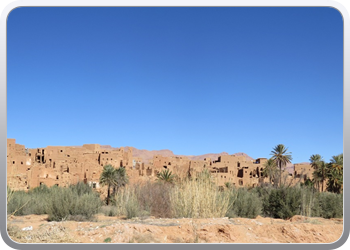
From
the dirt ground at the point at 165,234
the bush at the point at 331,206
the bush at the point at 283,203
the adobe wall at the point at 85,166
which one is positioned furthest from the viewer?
the adobe wall at the point at 85,166

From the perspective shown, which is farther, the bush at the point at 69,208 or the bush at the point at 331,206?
the bush at the point at 331,206

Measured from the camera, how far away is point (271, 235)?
7.92 meters

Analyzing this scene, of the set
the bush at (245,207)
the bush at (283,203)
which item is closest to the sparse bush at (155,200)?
the bush at (245,207)

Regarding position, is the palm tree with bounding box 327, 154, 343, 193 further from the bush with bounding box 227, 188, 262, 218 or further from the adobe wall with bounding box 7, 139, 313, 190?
the bush with bounding box 227, 188, 262, 218

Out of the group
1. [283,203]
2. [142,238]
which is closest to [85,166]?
[283,203]

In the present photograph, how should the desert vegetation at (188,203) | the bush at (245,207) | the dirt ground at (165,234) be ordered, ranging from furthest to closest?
the bush at (245,207)
the desert vegetation at (188,203)
the dirt ground at (165,234)

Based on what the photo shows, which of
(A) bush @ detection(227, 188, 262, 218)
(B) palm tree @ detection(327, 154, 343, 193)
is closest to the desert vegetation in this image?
(A) bush @ detection(227, 188, 262, 218)

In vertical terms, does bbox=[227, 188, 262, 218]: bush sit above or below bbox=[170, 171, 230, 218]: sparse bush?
below

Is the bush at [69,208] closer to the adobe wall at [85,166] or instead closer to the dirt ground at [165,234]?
the dirt ground at [165,234]

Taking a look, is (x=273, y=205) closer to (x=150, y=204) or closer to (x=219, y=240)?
(x=150, y=204)
